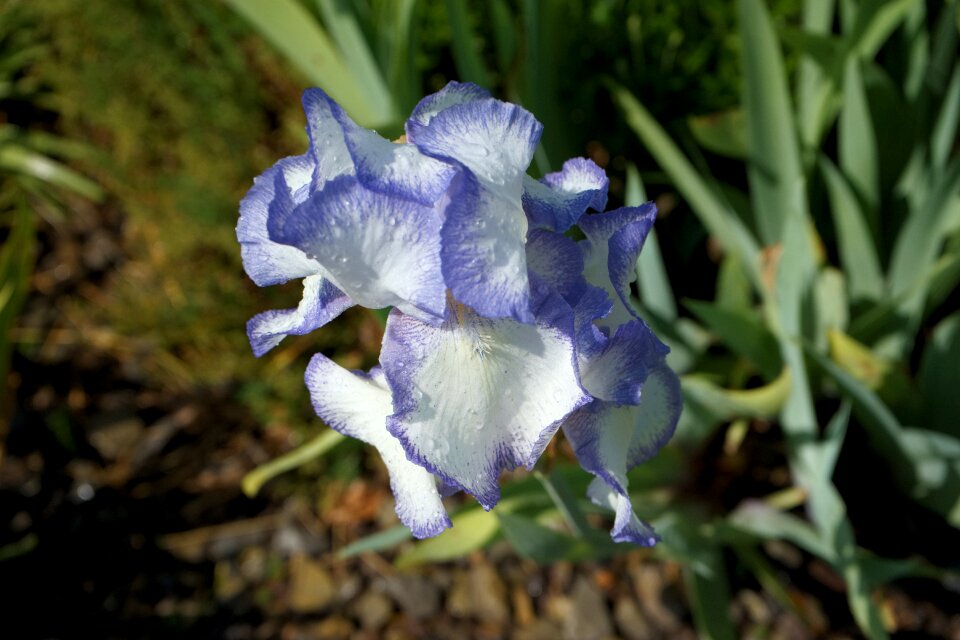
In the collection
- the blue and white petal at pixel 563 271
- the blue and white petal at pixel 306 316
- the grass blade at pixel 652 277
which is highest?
the blue and white petal at pixel 306 316

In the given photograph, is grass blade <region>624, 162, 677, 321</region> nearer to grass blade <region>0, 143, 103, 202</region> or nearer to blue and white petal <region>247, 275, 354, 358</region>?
blue and white petal <region>247, 275, 354, 358</region>

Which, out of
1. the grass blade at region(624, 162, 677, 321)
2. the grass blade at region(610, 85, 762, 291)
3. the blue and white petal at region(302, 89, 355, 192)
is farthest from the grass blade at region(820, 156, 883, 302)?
the blue and white petal at region(302, 89, 355, 192)

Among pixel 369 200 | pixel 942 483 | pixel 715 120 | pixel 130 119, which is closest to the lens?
pixel 369 200

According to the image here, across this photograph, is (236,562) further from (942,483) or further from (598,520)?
(942,483)

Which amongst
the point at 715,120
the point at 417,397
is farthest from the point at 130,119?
the point at 417,397

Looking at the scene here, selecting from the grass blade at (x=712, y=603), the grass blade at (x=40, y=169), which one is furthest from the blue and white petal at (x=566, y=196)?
the grass blade at (x=40, y=169)

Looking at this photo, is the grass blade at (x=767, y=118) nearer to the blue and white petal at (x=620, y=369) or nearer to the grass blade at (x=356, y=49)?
the grass blade at (x=356, y=49)

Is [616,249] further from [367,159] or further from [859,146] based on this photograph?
[859,146]
